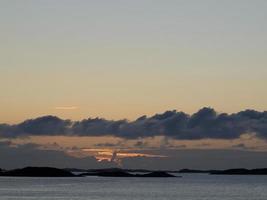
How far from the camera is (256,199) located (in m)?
135

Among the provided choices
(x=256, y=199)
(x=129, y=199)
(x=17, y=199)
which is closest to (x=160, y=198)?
(x=129, y=199)

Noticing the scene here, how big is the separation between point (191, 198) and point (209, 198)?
3812mm

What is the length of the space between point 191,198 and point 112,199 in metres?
15.9

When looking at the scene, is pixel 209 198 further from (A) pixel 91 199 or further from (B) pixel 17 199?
(B) pixel 17 199

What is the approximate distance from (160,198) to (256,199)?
18.5 m

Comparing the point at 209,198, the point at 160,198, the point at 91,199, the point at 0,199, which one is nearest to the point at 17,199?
the point at 0,199

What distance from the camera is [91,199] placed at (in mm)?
136000

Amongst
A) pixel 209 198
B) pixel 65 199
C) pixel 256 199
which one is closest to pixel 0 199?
pixel 65 199

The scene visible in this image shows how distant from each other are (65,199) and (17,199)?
30.3 ft

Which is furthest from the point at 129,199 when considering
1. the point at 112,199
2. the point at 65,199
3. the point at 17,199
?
the point at 17,199

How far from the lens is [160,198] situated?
137250 millimetres

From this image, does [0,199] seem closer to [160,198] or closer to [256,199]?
[160,198]

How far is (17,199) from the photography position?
134500mm

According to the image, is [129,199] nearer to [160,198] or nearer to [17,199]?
[160,198]
